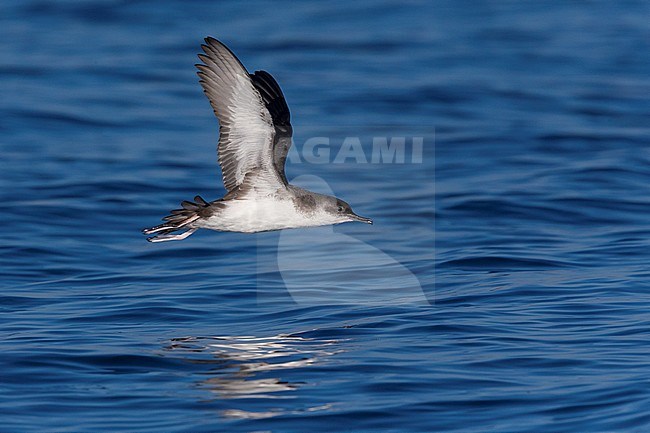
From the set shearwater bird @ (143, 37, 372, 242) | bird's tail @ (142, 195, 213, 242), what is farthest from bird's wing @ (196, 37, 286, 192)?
bird's tail @ (142, 195, 213, 242)

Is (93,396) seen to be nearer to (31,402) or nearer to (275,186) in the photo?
(31,402)

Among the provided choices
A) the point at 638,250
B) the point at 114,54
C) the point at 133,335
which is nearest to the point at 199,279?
the point at 133,335

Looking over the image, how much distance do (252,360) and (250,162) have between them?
1.53 meters

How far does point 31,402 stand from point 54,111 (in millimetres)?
10310

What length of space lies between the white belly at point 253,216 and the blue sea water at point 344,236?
917mm

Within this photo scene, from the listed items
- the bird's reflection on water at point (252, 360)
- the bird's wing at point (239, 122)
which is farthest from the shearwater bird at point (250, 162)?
the bird's reflection on water at point (252, 360)

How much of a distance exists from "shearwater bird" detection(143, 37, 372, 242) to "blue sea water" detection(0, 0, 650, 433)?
972mm

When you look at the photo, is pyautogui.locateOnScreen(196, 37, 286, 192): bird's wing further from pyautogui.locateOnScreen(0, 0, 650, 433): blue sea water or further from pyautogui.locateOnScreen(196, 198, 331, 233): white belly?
pyautogui.locateOnScreen(0, 0, 650, 433): blue sea water

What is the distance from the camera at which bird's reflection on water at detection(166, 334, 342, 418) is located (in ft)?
23.9

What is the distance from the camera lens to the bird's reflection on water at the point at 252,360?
7.29 m

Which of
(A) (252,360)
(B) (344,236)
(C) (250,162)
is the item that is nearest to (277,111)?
(C) (250,162)

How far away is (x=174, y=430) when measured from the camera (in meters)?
6.70

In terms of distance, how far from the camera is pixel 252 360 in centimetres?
793

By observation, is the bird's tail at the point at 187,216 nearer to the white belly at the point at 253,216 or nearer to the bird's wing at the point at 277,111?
the white belly at the point at 253,216
